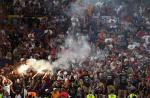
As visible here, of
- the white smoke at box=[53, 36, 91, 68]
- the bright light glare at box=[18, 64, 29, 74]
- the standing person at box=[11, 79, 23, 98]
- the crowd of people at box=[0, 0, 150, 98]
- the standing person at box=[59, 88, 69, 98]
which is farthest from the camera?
the white smoke at box=[53, 36, 91, 68]

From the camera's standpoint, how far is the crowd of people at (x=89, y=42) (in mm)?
16906

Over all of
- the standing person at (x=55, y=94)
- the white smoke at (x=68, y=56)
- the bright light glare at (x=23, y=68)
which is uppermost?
the white smoke at (x=68, y=56)

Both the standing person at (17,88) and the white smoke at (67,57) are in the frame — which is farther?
the white smoke at (67,57)

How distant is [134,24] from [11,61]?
5.43 metres

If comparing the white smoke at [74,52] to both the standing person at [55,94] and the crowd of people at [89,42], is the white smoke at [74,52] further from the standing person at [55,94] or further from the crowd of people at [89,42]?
the standing person at [55,94]

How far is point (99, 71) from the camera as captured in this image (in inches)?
693

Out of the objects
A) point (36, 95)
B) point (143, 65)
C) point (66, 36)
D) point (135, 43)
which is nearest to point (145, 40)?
point (135, 43)

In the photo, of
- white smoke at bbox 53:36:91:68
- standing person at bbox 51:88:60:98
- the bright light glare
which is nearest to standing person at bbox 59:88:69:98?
standing person at bbox 51:88:60:98

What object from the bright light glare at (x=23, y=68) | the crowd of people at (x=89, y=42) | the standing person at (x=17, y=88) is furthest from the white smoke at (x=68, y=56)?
the standing person at (x=17, y=88)

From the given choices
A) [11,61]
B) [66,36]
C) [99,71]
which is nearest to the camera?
[99,71]

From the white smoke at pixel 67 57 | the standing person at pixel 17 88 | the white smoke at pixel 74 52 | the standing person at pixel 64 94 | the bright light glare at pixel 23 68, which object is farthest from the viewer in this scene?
the white smoke at pixel 74 52

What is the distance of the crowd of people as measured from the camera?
55.5ft

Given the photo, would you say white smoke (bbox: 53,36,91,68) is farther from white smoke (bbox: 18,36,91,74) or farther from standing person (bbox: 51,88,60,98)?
standing person (bbox: 51,88,60,98)

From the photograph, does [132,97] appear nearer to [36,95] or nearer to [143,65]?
[143,65]
